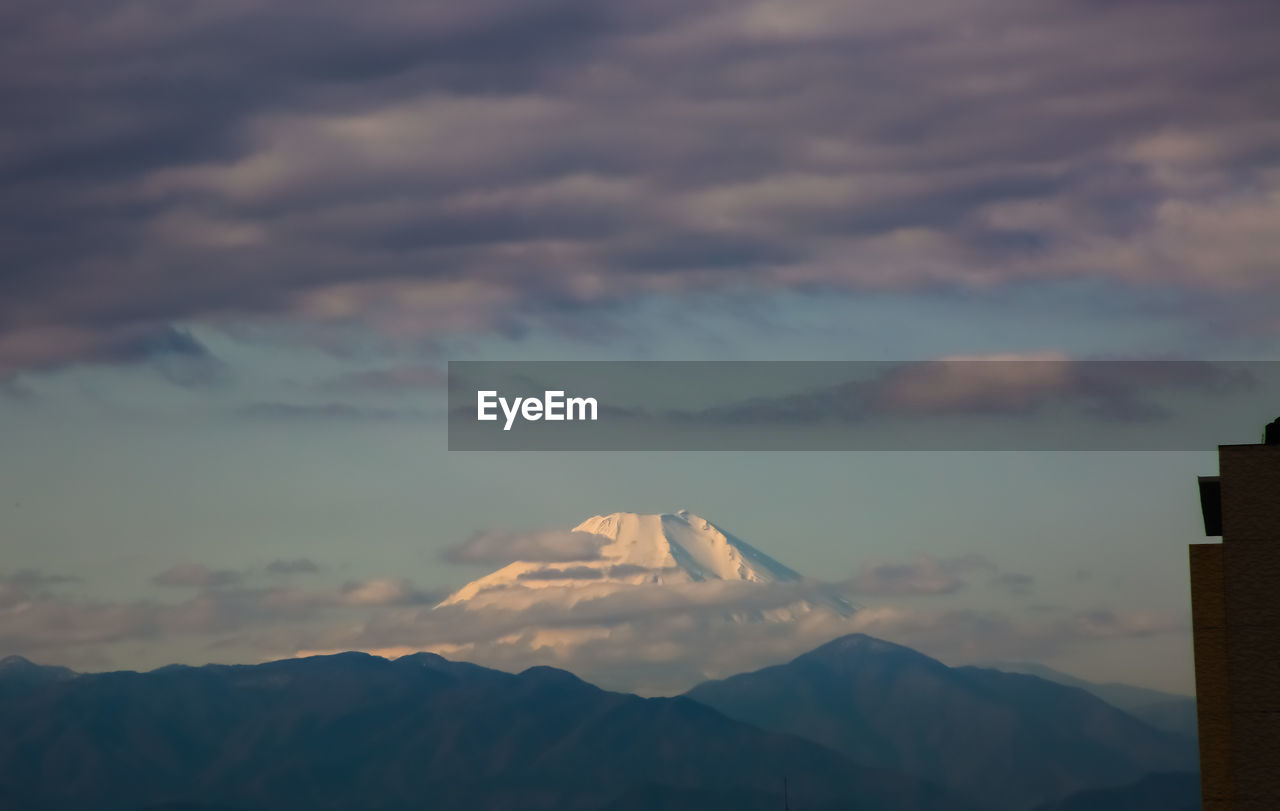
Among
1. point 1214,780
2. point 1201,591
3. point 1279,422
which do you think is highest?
point 1279,422

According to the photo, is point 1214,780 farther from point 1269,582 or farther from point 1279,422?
point 1279,422

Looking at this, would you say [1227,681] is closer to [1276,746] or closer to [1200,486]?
[1276,746]

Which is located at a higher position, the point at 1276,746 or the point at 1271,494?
the point at 1271,494

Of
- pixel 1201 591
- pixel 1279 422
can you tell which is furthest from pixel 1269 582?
pixel 1279 422

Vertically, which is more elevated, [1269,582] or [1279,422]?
[1279,422]

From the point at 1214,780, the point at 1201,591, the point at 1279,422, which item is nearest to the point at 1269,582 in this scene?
the point at 1201,591

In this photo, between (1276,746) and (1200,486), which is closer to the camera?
(1276,746)
